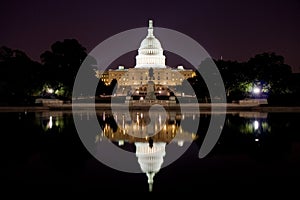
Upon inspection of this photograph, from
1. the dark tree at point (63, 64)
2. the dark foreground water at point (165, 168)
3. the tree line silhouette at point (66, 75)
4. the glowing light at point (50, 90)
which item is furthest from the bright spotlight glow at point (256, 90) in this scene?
the dark foreground water at point (165, 168)

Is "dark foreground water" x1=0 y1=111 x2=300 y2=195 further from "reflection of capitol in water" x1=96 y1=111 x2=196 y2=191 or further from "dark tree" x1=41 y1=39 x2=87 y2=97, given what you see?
"dark tree" x1=41 y1=39 x2=87 y2=97

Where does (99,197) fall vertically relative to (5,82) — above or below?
below

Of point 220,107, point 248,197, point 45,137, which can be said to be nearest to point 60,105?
point 220,107

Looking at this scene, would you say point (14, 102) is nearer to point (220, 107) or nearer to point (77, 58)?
point (77, 58)

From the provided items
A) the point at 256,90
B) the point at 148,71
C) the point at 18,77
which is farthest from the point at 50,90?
the point at 148,71

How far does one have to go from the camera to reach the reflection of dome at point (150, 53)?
115m

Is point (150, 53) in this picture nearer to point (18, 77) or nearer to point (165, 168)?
point (18, 77)

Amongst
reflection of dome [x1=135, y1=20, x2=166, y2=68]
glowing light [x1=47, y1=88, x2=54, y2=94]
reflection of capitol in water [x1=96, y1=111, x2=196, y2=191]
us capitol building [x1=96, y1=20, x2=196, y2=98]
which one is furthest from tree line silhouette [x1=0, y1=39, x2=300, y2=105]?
reflection of dome [x1=135, y1=20, x2=166, y2=68]

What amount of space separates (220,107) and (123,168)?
29.6m

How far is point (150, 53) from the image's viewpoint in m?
115

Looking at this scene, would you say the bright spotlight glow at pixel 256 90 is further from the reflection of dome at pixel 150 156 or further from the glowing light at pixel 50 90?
the reflection of dome at pixel 150 156

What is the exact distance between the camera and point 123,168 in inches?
410

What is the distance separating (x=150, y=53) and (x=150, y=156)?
342 feet

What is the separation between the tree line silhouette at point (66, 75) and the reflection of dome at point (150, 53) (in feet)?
205
